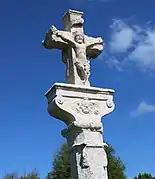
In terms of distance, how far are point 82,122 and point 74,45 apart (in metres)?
2.13

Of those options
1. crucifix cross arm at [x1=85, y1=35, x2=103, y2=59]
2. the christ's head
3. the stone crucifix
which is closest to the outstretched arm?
the stone crucifix

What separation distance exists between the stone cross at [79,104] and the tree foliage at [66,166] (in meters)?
26.2

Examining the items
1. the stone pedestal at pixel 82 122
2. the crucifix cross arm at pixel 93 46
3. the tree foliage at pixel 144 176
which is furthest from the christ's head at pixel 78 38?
the tree foliage at pixel 144 176

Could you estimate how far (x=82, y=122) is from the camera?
9703 millimetres

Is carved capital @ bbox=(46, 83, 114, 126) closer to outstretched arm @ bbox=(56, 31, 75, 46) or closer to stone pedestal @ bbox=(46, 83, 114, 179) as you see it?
stone pedestal @ bbox=(46, 83, 114, 179)

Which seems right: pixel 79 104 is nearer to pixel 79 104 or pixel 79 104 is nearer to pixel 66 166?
pixel 79 104

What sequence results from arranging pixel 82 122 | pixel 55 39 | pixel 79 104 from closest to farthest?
pixel 82 122 < pixel 79 104 < pixel 55 39

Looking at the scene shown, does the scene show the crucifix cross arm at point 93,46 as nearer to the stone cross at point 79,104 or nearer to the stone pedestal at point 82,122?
the stone cross at point 79,104

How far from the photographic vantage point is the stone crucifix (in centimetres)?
1041

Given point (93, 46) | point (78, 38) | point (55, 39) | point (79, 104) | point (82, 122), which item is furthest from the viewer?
point (93, 46)

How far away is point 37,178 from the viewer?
149 ft

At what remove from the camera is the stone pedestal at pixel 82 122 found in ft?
30.9

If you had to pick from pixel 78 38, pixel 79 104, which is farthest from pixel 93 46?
pixel 79 104

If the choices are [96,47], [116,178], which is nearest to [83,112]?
[96,47]
